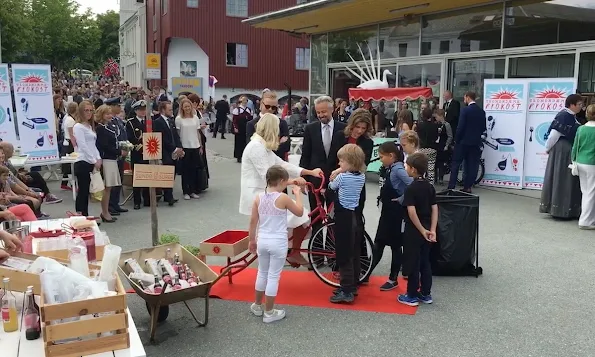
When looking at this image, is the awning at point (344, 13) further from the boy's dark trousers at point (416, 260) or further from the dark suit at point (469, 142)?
the boy's dark trousers at point (416, 260)

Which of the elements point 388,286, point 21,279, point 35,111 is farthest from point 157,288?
point 35,111

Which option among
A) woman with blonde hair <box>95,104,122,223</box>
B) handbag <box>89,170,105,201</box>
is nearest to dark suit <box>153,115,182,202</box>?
woman with blonde hair <box>95,104,122,223</box>

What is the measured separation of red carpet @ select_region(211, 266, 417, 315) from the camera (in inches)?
194

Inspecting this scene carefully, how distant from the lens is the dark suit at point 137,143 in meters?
9.11

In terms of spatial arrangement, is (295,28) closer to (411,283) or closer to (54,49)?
(411,283)

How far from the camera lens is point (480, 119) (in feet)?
33.1

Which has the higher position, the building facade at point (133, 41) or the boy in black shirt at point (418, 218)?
the building facade at point (133, 41)

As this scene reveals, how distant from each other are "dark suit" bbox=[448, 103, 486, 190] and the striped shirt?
5958 millimetres

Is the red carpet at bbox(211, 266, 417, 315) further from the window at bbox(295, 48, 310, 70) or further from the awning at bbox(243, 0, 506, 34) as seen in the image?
the window at bbox(295, 48, 310, 70)

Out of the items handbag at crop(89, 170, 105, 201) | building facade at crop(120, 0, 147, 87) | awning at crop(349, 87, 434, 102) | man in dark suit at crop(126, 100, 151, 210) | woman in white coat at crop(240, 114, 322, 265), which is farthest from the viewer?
building facade at crop(120, 0, 147, 87)

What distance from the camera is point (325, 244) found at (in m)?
5.39

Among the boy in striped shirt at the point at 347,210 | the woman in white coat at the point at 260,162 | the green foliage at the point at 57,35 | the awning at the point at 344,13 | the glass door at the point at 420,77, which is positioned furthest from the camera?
the green foliage at the point at 57,35

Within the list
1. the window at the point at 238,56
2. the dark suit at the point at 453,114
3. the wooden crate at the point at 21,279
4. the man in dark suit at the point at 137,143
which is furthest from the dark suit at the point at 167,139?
the window at the point at 238,56

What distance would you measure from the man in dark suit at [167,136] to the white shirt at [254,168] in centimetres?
414
